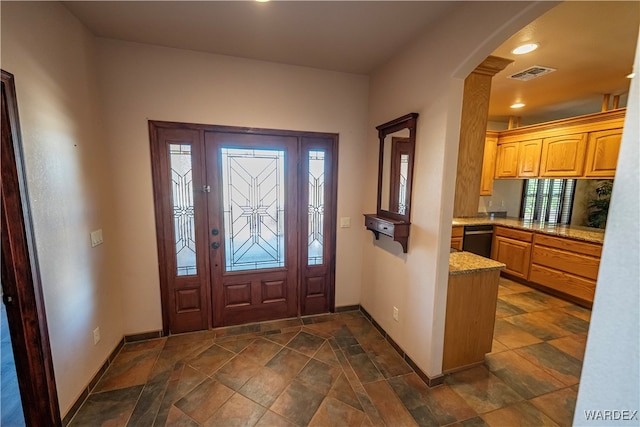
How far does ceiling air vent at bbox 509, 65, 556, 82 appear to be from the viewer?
8.89 feet

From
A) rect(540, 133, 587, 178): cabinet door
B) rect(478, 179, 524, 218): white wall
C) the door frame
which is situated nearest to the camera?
the door frame

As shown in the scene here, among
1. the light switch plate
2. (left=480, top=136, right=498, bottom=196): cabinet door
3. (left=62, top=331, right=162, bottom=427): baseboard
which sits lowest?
(left=62, top=331, right=162, bottom=427): baseboard

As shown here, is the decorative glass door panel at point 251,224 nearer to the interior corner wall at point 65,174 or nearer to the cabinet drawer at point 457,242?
the interior corner wall at point 65,174

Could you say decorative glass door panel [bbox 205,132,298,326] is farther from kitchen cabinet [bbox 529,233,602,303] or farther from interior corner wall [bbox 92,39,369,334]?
kitchen cabinet [bbox 529,233,602,303]

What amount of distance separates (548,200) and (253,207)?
17.2ft

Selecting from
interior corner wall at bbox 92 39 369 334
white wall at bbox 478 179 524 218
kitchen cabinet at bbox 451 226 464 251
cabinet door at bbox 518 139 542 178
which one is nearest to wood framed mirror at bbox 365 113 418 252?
interior corner wall at bbox 92 39 369 334

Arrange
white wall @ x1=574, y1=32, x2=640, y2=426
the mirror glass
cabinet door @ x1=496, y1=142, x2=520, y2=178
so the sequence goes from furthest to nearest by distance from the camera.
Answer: cabinet door @ x1=496, y1=142, x2=520, y2=178 → the mirror glass → white wall @ x1=574, y1=32, x2=640, y2=426

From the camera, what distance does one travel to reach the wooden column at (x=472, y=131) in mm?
1969

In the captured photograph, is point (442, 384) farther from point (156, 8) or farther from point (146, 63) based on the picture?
point (146, 63)

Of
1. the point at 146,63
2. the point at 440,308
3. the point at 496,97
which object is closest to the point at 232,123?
the point at 146,63

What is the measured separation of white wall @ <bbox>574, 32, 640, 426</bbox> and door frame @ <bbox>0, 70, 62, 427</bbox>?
235cm

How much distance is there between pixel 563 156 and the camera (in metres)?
3.80

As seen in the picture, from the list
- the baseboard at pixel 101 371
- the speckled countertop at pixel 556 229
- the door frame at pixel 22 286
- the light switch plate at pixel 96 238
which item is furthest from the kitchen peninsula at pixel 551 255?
the door frame at pixel 22 286

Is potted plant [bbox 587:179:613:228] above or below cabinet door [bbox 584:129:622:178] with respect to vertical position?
below
